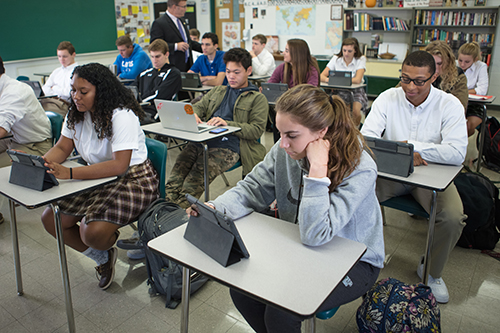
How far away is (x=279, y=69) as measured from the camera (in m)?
4.38

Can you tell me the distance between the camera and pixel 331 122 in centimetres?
130

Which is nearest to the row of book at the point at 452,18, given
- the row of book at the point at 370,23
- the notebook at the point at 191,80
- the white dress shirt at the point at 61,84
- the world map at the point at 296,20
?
the row of book at the point at 370,23

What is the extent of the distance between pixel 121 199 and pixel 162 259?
0.37 m

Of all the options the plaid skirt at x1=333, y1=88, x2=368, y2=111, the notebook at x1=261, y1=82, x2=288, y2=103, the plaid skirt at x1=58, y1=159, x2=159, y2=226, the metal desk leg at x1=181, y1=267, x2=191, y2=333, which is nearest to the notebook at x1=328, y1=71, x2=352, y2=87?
the plaid skirt at x1=333, y1=88, x2=368, y2=111

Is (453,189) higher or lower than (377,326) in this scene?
higher

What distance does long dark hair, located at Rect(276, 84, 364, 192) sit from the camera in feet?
4.16

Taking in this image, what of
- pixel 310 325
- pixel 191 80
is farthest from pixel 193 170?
pixel 191 80

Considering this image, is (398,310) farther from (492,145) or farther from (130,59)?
(130,59)

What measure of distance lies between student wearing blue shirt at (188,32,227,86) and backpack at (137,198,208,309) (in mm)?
3411

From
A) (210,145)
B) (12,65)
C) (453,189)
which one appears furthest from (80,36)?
(453,189)

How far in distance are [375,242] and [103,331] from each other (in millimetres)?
1309

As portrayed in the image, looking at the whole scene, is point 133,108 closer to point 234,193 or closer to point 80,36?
point 234,193

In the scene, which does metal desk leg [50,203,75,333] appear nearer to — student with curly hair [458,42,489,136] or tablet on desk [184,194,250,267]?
tablet on desk [184,194,250,267]

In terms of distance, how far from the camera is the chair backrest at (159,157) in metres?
2.11
